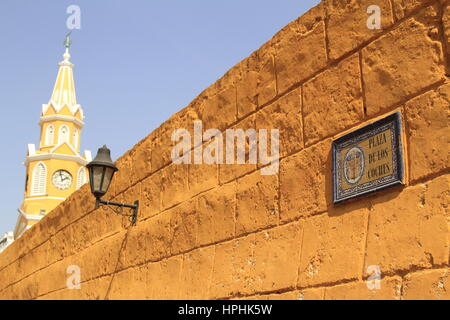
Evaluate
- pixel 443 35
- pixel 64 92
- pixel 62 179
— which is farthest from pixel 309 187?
pixel 64 92

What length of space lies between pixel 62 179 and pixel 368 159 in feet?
128

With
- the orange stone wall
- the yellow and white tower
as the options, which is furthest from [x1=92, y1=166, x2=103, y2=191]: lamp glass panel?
the yellow and white tower

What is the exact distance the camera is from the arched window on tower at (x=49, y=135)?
41250 mm

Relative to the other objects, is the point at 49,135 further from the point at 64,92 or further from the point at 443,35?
the point at 443,35

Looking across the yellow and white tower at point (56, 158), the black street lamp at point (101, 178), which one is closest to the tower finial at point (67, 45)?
the yellow and white tower at point (56, 158)

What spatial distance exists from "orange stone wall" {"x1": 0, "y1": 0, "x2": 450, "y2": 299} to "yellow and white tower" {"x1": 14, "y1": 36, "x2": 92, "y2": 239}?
35142mm

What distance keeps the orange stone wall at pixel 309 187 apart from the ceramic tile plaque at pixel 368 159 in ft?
0.18

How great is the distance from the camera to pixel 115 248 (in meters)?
5.81

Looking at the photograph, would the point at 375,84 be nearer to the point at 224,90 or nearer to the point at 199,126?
the point at 224,90

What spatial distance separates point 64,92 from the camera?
1662 inches

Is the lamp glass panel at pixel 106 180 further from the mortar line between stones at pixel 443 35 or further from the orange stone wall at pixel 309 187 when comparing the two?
the mortar line between stones at pixel 443 35

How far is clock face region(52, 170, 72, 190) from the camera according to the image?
1564 inches

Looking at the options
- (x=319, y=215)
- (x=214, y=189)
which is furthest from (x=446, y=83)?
(x=214, y=189)
